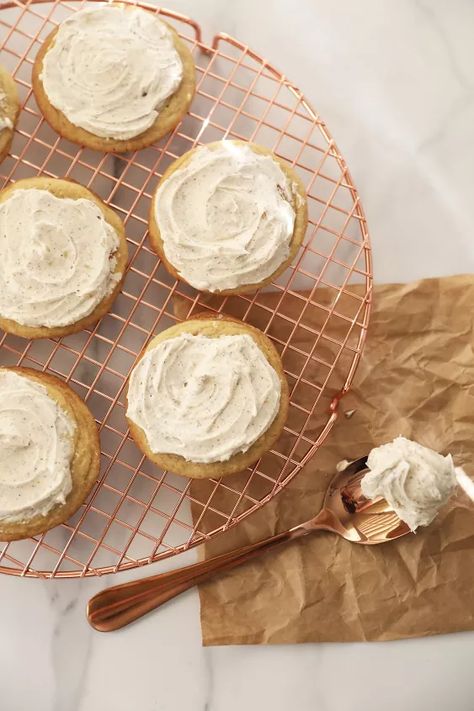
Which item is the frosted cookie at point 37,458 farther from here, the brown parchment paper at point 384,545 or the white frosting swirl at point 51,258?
the brown parchment paper at point 384,545

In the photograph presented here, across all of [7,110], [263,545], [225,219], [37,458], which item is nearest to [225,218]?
[225,219]

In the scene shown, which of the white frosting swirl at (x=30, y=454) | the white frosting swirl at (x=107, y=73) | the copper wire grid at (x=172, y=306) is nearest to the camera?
the white frosting swirl at (x=30, y=454)

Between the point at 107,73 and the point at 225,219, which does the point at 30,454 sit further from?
the point at 107,73

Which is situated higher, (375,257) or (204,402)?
(375,257)

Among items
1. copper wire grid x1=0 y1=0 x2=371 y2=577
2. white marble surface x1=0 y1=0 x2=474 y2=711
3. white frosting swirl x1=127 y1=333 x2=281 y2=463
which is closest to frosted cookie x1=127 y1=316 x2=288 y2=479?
white frosting swirl x1=127 y1=333 x2=281 y2=463

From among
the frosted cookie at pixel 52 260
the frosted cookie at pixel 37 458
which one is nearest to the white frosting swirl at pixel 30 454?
the frosted cookie at pixel 37 458

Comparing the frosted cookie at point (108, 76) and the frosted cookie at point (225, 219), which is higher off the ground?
the frosted cookie at point (108, 76)

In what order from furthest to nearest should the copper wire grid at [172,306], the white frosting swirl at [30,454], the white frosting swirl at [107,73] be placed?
the copper wire grid at [172,306] < the white frosting swirl at [107,73] < the white frosting swirl at [30,454]

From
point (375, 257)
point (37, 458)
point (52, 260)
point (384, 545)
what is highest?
point (375, 257)

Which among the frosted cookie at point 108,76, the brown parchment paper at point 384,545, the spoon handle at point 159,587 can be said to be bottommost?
the spoon handle at point 159,587

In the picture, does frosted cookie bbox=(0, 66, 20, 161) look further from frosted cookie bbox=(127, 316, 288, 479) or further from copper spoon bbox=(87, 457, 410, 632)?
copper spoon bbox=(87, 457, 410, 632)
